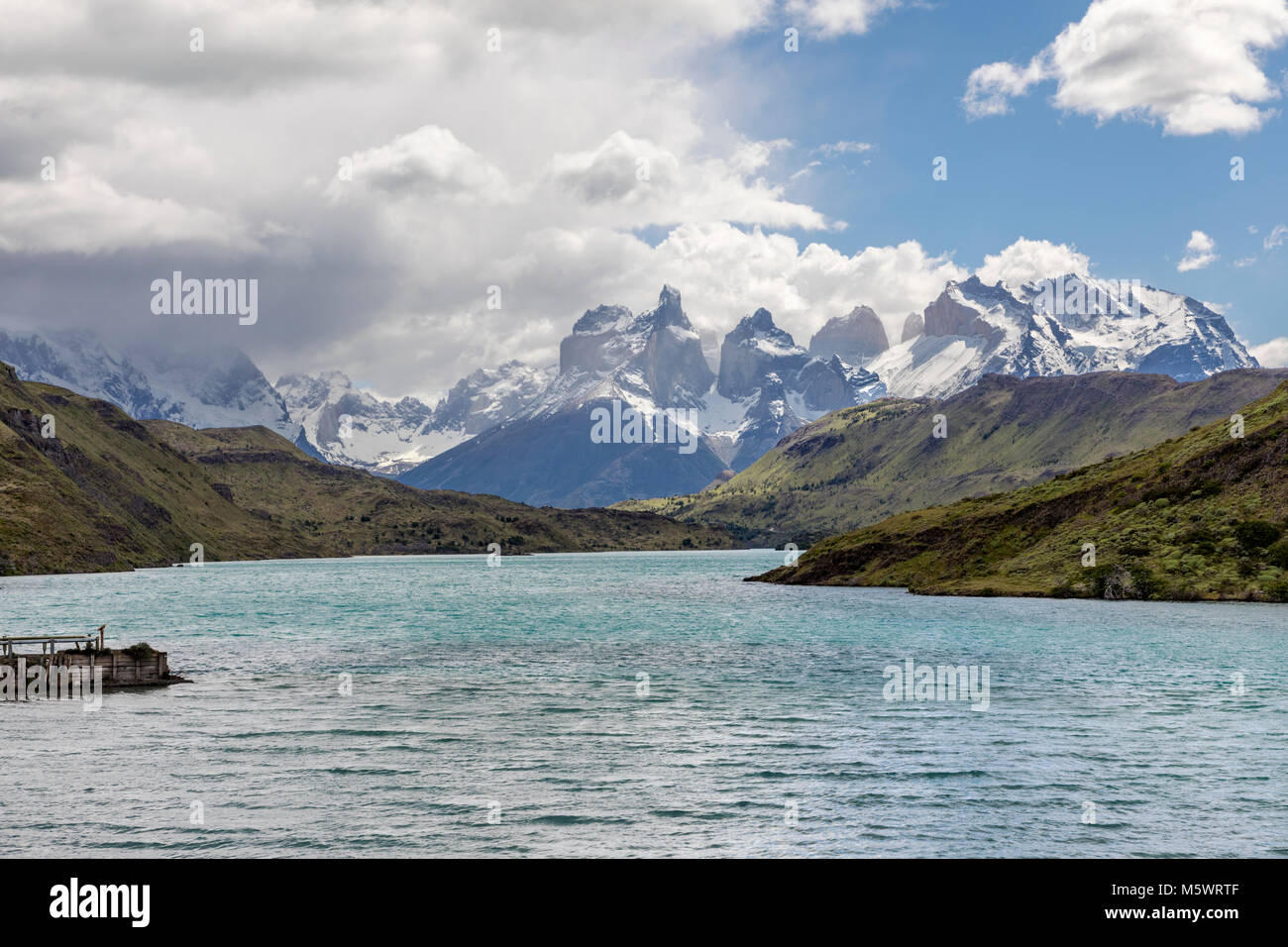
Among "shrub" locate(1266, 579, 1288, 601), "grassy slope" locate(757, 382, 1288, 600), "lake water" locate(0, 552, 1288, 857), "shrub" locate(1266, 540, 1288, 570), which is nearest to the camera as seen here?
"lake water" locate(0, 552, 1288, 857)

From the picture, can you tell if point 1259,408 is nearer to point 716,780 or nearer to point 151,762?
point 716,780

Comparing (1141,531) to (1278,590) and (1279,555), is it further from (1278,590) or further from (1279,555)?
(1278,590)

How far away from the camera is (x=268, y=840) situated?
32594 mm

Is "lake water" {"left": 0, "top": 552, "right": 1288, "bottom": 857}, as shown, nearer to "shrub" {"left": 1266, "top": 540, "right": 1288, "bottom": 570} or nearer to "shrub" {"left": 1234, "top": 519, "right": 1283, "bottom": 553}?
"shrub" {"left": 1266, "top": 540, "right": 1288, "bottom": 570}

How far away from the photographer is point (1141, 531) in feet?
488

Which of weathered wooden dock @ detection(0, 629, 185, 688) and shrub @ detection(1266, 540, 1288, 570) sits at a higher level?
shrub @ detection(1266, 540, 1288, 570)

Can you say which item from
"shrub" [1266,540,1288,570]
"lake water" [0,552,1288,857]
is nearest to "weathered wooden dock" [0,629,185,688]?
"lake water" [0,552,1288,857]

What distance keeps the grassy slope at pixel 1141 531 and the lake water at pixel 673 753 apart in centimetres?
4123

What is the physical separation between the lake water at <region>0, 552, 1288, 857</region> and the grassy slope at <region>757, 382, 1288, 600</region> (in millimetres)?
41229

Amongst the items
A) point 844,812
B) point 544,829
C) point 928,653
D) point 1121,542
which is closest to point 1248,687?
point 928,653

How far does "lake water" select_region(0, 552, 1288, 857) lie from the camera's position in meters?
33.0

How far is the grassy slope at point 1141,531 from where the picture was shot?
135 m
